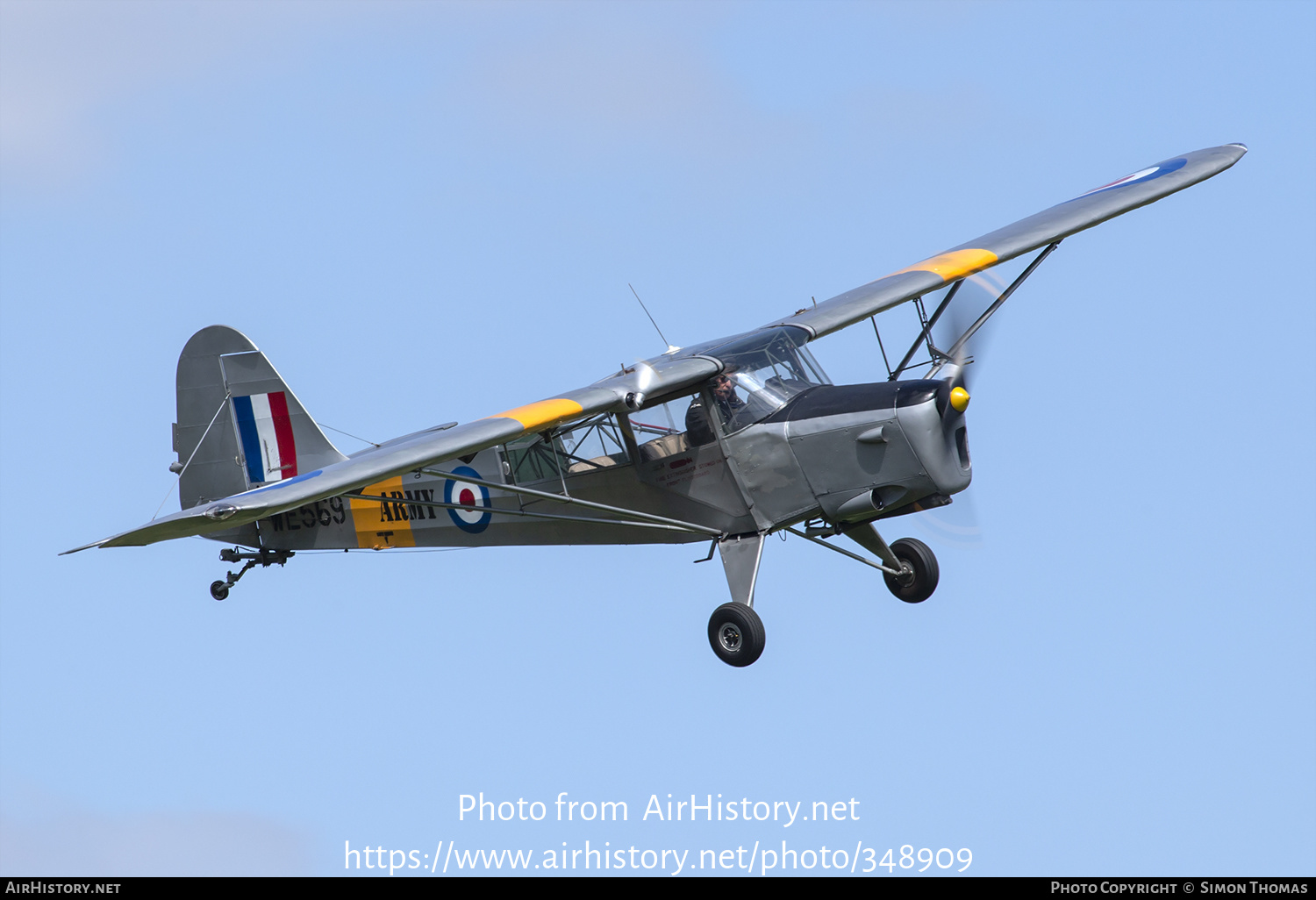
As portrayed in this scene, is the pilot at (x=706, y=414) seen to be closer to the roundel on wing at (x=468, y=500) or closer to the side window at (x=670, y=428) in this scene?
the side window at (x=670, y=428)

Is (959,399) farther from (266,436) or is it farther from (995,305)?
(266,436)

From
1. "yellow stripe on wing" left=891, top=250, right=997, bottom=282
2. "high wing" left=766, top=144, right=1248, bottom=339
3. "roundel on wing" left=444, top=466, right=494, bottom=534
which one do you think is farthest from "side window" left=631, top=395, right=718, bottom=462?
"yellow stripe on wing" left=891, top=250, right=997, bottom=282

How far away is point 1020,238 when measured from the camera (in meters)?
17.4

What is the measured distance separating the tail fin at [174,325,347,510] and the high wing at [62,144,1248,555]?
1487mm

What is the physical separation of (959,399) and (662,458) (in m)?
2.82

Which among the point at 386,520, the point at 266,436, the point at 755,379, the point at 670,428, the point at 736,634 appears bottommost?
the point at 736,634

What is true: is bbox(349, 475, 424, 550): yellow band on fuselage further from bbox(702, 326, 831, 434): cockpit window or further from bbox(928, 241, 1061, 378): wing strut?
bbox(928, 241, 1061, 378): wing strut

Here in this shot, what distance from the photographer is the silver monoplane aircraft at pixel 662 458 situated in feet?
46.1

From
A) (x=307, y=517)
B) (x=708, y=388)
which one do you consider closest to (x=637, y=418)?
(x=708, y=388)

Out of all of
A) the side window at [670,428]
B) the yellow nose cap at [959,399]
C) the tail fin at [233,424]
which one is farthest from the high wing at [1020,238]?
the tail fin at [233,424]

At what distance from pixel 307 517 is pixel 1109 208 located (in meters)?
9.27

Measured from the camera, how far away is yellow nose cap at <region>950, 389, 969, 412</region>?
46.0 ft

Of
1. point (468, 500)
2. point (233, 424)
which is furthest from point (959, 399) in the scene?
point (233, 424)

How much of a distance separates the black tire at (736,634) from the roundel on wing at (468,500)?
9.57 ft
